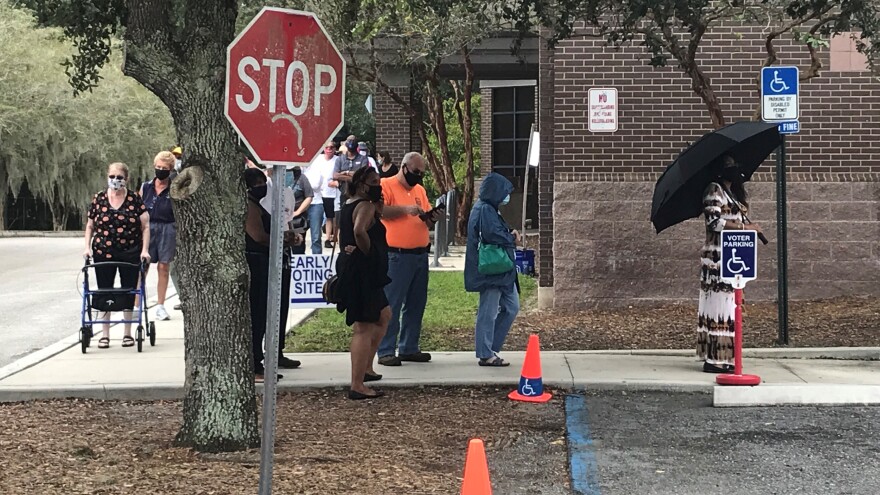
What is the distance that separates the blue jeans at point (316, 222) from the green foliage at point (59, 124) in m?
20.0

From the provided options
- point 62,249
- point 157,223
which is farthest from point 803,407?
point 62,249

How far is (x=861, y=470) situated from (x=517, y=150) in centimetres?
1991

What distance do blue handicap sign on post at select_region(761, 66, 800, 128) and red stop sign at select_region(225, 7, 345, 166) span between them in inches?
248

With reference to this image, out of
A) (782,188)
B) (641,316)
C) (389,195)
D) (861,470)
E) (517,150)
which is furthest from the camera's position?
(517,150)

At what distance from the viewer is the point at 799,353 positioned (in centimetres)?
1048

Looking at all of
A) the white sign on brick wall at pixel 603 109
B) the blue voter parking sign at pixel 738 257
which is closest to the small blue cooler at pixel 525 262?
the white sign on brick wall at pixel 603 109

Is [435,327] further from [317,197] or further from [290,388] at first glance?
[317,197]

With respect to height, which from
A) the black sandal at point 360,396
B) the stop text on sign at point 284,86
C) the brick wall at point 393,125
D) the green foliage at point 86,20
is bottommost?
the black sandal at point 360,396

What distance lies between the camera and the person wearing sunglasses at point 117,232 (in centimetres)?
1095

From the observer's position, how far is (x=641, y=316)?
518 inches

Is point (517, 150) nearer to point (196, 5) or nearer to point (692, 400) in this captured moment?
point (692, 400)

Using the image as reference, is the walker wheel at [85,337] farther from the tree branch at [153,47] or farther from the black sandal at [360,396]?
the tree branch at [153,47]

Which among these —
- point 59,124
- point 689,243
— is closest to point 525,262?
point 689,243

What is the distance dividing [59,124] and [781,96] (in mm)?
30880
